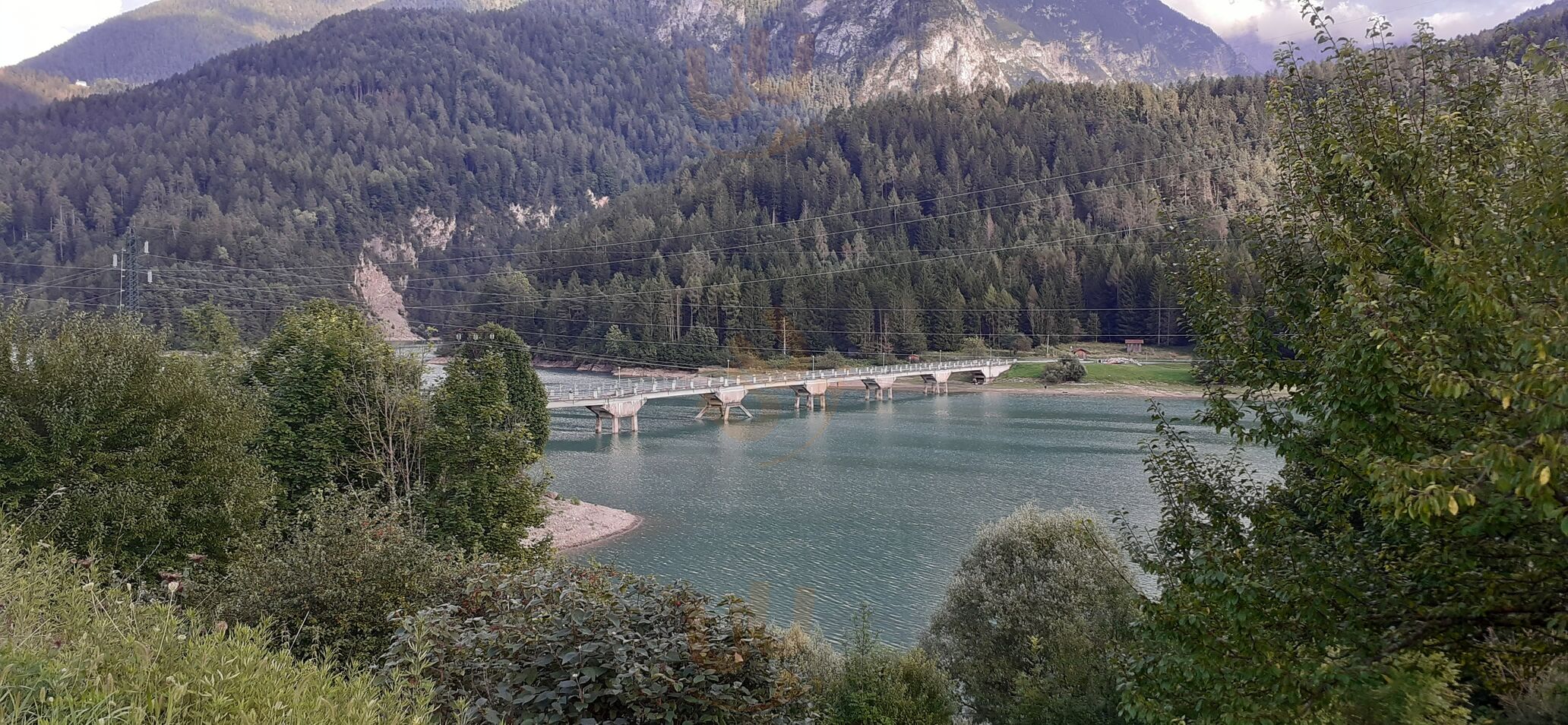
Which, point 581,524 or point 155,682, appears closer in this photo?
point 155,682

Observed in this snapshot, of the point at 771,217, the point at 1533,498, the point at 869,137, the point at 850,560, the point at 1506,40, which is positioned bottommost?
the point at 850,560

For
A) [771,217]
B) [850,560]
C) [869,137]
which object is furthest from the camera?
[869,137]

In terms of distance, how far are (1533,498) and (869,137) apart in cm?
19680

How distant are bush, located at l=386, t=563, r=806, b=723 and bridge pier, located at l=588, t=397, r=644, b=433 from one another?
52.0 metres

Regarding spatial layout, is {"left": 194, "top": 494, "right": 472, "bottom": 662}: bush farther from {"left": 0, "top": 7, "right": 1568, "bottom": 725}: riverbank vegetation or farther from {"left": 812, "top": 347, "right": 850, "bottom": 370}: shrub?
{"left": 812, "top": 347, "right": 850, "bottom": 370}: shrub

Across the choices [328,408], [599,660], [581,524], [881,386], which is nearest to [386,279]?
[881,386]

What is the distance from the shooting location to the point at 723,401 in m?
66.9

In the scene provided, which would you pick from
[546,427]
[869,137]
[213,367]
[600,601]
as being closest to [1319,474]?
[600,601]

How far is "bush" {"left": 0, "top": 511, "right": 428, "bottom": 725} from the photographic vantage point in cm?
249

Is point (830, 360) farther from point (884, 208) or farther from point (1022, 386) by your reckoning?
point (884, 208)

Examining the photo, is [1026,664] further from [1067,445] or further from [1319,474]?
[1067,445]

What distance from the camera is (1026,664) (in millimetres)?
15102

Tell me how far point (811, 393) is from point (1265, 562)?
70742mm

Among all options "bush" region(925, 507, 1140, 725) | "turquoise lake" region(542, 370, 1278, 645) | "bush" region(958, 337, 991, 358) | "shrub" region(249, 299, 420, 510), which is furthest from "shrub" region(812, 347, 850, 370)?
"bush" region(925, 507, 1140, 725)
